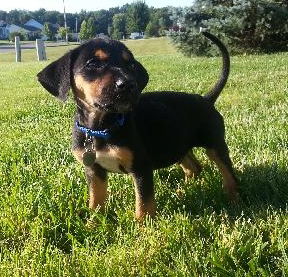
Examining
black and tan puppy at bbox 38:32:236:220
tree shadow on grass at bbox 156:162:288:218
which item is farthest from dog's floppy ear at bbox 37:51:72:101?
tree shadow on grass at bbox 156:162:288:218

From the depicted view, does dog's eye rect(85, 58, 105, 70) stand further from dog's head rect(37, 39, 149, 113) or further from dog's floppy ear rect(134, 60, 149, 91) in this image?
dog's floppy ear rect(134, 60, 149, 91)

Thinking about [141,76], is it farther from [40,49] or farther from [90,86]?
[40,49]

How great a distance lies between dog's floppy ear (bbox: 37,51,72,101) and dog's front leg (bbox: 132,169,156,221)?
70 centimetres

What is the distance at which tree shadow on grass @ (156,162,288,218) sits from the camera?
133 inches

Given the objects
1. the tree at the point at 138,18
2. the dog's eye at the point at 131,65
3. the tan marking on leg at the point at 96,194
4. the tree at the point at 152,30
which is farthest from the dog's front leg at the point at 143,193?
the tree at the point at 138,18

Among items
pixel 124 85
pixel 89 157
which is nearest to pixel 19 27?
pixel 89 157

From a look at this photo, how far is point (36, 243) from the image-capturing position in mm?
2973

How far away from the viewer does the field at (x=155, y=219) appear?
2617 mm

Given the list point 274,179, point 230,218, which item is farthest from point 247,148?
point 230,218

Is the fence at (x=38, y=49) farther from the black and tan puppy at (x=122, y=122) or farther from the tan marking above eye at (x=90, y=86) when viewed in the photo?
the tan marking above eye at (x=90, y=86)

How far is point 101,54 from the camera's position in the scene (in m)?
3.20

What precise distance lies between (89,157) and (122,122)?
1.03 ft

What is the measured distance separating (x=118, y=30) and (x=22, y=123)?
8571 centimetres

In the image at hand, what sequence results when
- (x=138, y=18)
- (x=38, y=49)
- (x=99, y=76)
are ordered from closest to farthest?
(x=99, y=76) → (x=38, y=49) → (x=138, y=18)
